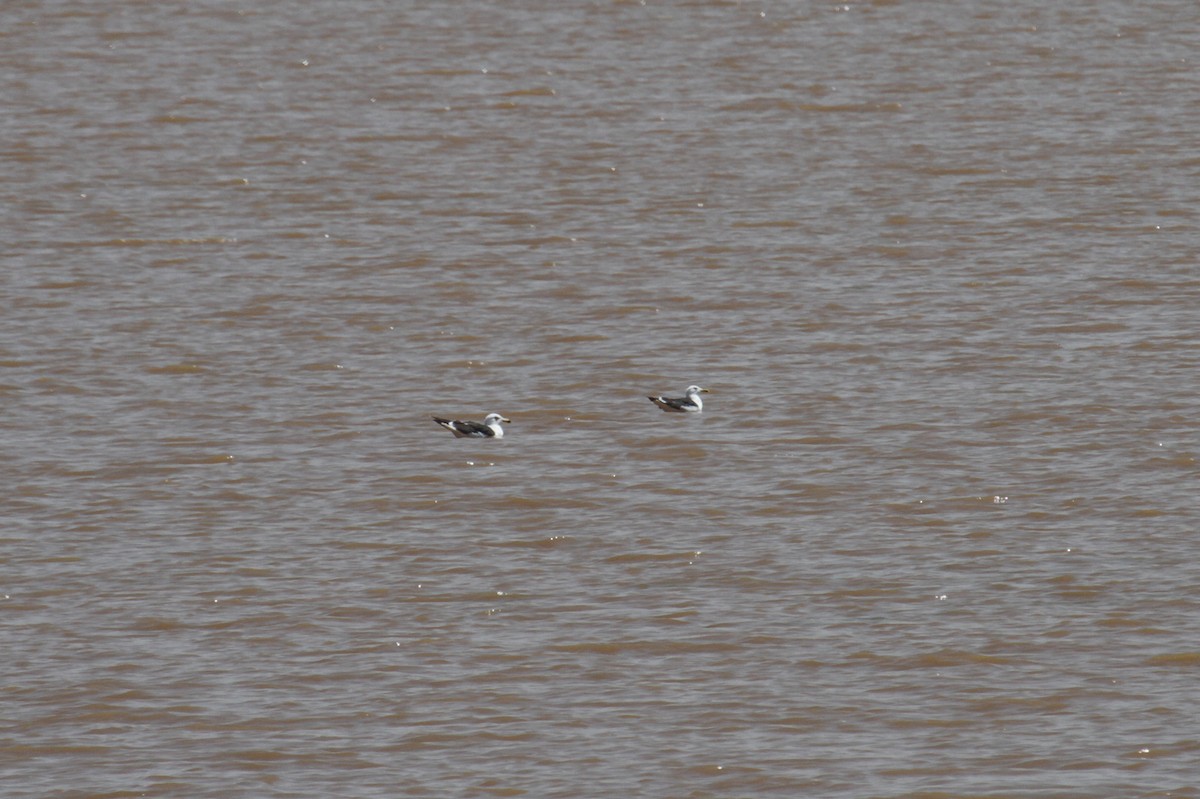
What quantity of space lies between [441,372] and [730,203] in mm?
8734

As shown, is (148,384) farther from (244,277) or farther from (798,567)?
(798,567)

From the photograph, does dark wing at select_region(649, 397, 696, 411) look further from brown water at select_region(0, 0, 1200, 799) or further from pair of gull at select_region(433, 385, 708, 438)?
brown water at select_region(0, 0, 1200, 799)

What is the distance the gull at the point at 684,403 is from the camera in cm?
2403

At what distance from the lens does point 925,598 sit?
60.8ft

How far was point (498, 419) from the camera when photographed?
76.8 ft

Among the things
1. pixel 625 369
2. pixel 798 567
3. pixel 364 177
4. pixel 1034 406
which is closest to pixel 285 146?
pixel 364 177

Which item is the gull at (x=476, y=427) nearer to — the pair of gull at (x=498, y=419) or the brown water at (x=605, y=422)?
the pair of gull at (x=498, y=419)

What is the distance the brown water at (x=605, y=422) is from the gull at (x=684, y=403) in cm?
38

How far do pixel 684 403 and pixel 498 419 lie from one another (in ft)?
6.54

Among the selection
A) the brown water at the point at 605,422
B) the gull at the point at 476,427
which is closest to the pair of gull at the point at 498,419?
the gull at the point at 476,427

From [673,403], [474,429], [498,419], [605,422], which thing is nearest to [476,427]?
[474,429]

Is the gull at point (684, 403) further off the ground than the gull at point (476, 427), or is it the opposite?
the gull at point (476, 427)

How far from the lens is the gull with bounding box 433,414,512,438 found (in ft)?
76.2

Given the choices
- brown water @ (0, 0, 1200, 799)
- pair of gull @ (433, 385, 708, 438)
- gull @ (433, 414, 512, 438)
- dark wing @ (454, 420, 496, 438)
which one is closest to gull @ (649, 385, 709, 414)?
pair of gull @ (433, 385, 708, 438)
